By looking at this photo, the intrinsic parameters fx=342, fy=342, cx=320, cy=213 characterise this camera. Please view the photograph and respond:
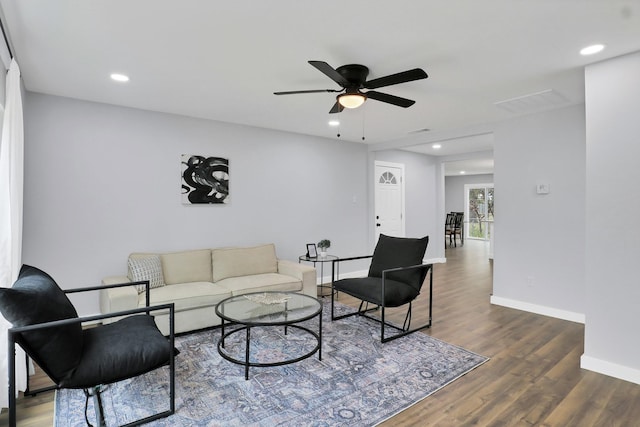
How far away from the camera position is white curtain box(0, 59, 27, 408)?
2137mm

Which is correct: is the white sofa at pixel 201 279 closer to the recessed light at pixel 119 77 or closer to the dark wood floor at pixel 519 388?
the dark wood floor at pixel 519 388

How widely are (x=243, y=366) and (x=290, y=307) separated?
0.60 metres

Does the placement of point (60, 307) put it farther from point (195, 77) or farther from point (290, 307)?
point (195, 77)

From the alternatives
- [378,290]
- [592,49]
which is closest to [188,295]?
[378,290]

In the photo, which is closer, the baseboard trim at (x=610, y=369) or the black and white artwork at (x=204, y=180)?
the baseboard trim at (x=610, y=369)

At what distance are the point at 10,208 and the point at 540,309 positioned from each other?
207 inches

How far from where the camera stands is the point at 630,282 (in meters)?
2.58

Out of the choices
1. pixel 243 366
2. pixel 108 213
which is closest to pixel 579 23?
pixel 243 366

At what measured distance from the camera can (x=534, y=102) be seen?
376cm

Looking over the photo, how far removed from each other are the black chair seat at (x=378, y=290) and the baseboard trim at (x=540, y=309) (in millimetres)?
1680

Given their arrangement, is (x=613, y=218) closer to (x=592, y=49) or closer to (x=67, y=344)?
(x=592, y=49)

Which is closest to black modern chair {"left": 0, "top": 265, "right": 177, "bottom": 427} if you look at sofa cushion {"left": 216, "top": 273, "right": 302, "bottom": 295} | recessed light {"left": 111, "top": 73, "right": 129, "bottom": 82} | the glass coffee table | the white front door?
the glass coffee table

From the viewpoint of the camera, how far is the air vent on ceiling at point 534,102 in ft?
11.6

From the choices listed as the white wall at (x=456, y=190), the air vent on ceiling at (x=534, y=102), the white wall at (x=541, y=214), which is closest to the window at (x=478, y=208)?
the white wall at (x=456, y=190)
